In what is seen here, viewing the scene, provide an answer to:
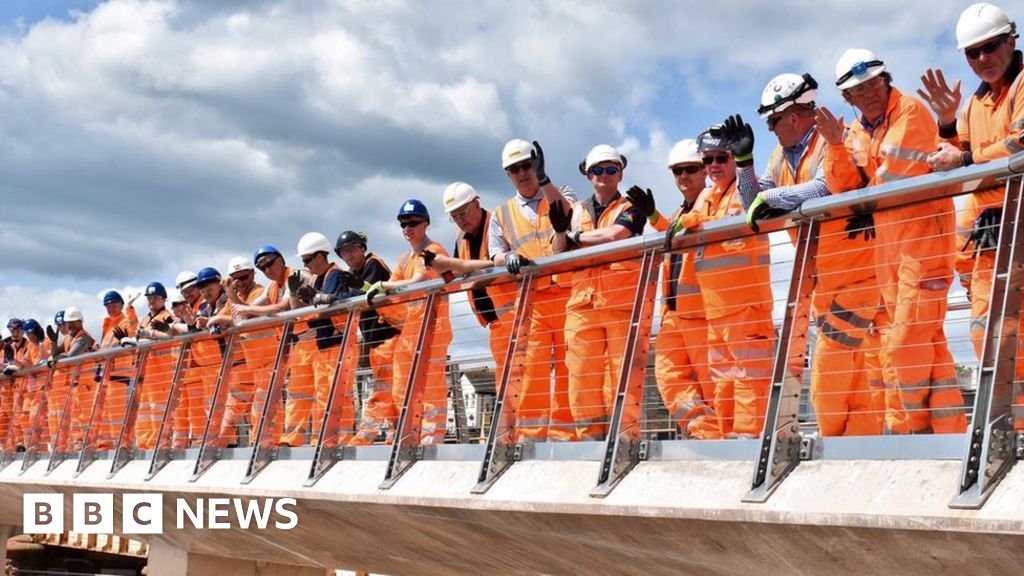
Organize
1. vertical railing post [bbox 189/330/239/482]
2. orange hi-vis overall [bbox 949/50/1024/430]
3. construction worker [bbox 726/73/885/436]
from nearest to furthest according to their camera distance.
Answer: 1. orange hi-vis overall [bbox 949/50/1024/430]
2. construction worker [bbox 726/73/885/436]
3. vertical railing post [bbox 189/330/239/482]

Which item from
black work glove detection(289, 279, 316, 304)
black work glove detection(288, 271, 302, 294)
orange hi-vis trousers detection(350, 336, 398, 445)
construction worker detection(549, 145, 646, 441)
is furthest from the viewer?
black work glove detection(288, 271, 302, 294)

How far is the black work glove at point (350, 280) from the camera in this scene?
9898 millimetres

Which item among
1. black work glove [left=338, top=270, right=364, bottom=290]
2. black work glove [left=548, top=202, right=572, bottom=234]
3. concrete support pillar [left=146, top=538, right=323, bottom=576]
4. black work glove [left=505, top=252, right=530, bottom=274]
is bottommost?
concrete support pillar [left=146, top=538, right=323, bottom=576]

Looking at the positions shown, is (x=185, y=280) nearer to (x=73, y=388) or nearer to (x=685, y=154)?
(x=73, y=388)

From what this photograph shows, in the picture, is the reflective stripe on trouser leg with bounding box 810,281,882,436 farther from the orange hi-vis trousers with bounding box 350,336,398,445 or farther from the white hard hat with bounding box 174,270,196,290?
the white hard hat with bounding box 174,270,196,290

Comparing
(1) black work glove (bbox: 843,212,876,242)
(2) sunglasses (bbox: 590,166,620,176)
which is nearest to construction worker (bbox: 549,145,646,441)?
(2) sunglasses (bbox: 590,166,620,176)

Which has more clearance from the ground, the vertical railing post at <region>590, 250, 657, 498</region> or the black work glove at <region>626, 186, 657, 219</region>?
the black work glove at <region>626, 186, 657, 219</region>

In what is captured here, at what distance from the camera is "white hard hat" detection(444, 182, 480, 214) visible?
908 cm

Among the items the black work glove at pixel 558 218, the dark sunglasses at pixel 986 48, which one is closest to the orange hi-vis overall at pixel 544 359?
the black work glove at pixel 558 218

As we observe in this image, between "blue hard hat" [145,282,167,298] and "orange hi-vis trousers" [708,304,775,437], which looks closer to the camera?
"orange hi-vis trousers" [708,304,775,437]

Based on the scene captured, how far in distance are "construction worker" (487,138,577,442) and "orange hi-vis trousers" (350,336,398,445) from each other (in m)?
1.28

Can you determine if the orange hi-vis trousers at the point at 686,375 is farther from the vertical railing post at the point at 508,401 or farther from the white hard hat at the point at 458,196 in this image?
the white hard hat at the point at 458,196

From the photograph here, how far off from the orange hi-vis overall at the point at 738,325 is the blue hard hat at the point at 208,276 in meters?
6.96

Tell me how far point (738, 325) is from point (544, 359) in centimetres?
165
